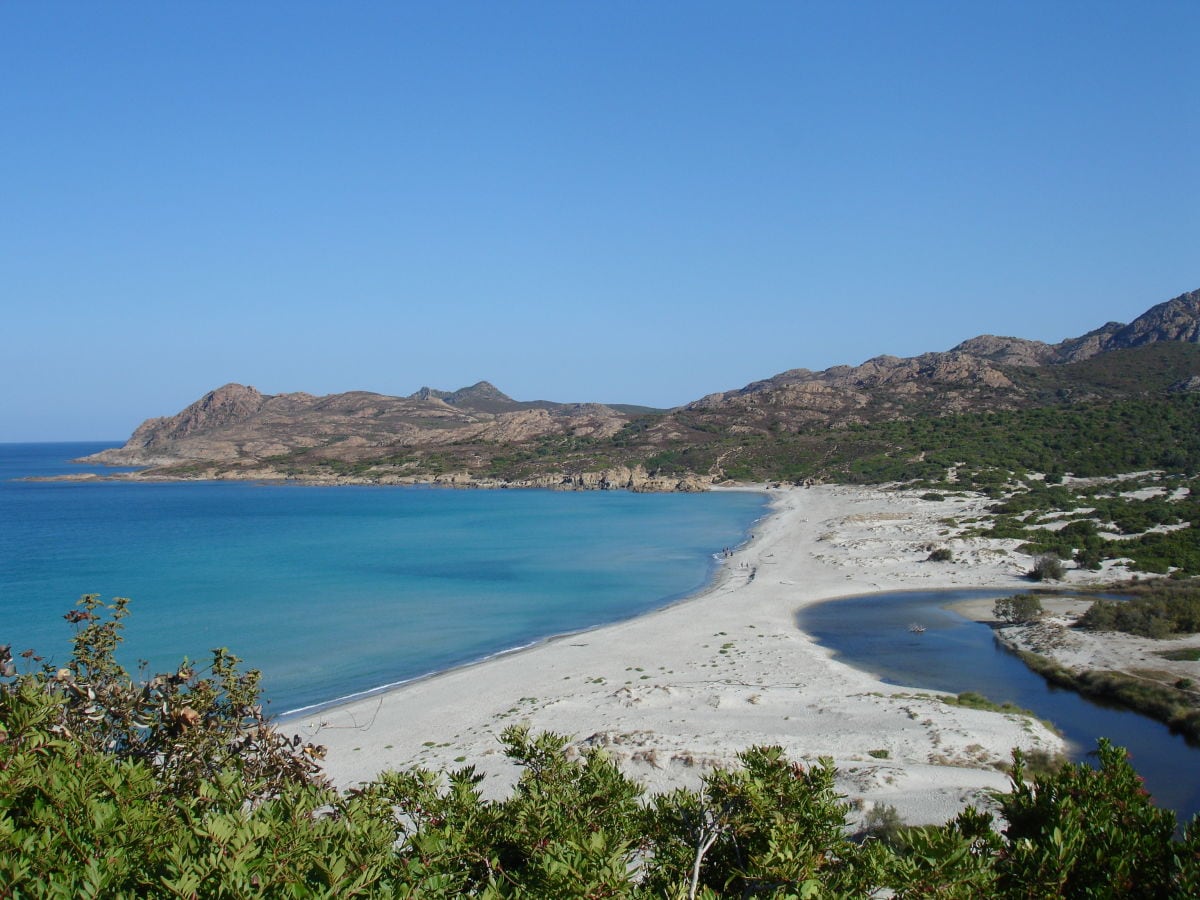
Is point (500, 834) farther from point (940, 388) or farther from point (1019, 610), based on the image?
point (940, 388)

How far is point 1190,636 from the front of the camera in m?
26.9

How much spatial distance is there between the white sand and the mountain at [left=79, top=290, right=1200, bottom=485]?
7385cm

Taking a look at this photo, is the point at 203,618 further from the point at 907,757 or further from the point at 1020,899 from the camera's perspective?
the point at 1020,899

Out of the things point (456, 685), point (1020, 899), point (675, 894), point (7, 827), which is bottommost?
point (456, 685)

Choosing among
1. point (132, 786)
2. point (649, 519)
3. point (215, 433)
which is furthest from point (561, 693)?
point (215, 433)

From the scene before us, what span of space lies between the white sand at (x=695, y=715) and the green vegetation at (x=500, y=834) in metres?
8.00

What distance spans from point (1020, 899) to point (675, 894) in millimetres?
2884

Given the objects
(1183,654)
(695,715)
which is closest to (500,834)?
(695,715)

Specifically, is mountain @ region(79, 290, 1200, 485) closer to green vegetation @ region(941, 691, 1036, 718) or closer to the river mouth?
the river mouth

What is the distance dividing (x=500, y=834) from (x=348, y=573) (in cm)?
4511

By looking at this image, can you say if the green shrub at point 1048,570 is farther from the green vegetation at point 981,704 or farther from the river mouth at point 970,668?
the green vegetation at point 981,704

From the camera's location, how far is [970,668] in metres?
26.4

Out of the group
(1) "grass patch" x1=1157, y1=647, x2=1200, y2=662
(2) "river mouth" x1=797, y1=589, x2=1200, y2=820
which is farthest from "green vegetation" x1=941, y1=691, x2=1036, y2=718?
(1) "grass patch" x1=1157, y1=647, x2=1200, y2=662

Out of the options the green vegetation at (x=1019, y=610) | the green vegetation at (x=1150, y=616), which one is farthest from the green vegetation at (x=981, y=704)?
the green vegetation at (x=1019, y=610)
